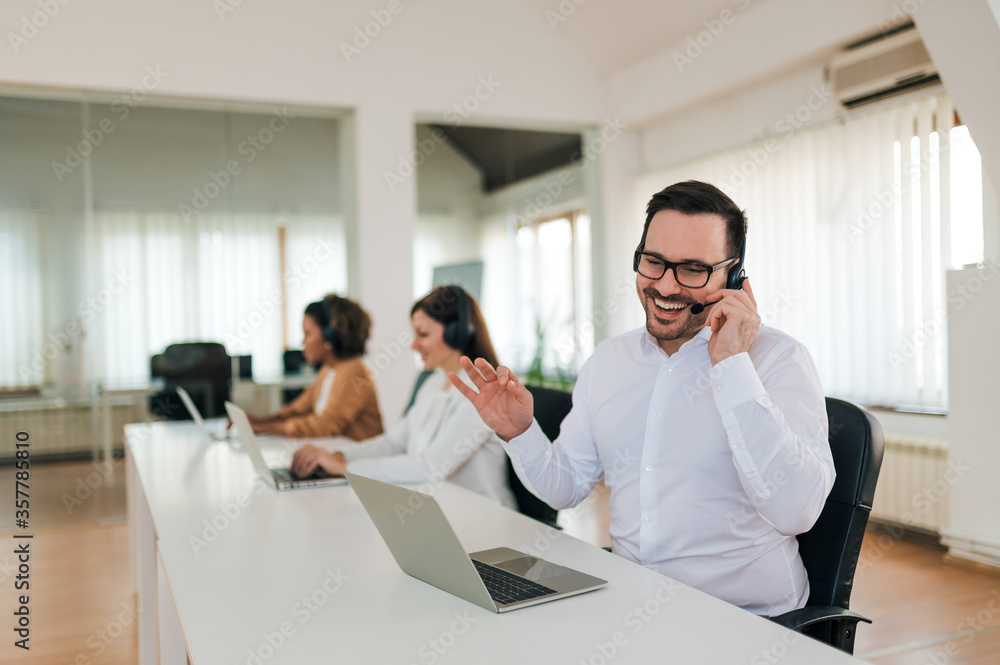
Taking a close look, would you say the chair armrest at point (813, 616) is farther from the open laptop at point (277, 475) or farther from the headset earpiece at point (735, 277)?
the open laptop at point (277, 475)

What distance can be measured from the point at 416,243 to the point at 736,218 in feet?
14.2

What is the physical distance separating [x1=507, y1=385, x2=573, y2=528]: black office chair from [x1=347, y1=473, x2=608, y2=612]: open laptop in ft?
2.62

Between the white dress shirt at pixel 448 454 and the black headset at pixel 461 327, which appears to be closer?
the white dress shirt at pixel 448 454

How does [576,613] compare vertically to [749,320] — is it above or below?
below

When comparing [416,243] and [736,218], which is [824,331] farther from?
[736,218]

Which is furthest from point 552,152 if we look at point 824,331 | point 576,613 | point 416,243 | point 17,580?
point 576,613

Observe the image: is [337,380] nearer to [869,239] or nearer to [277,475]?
[277,475]

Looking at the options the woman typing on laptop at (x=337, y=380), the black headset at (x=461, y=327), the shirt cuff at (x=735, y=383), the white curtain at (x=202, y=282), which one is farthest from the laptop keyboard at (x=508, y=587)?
the white curtain at (x=202, y=282)

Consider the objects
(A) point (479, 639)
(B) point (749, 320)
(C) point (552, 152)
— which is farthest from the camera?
(C) point (552, 152)

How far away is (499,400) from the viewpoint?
1.74 metres

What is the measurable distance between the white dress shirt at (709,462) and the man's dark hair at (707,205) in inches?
8.7

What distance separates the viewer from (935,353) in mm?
4129

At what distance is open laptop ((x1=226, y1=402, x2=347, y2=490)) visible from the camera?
7.52ft

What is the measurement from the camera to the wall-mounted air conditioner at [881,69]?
4.04 meters
